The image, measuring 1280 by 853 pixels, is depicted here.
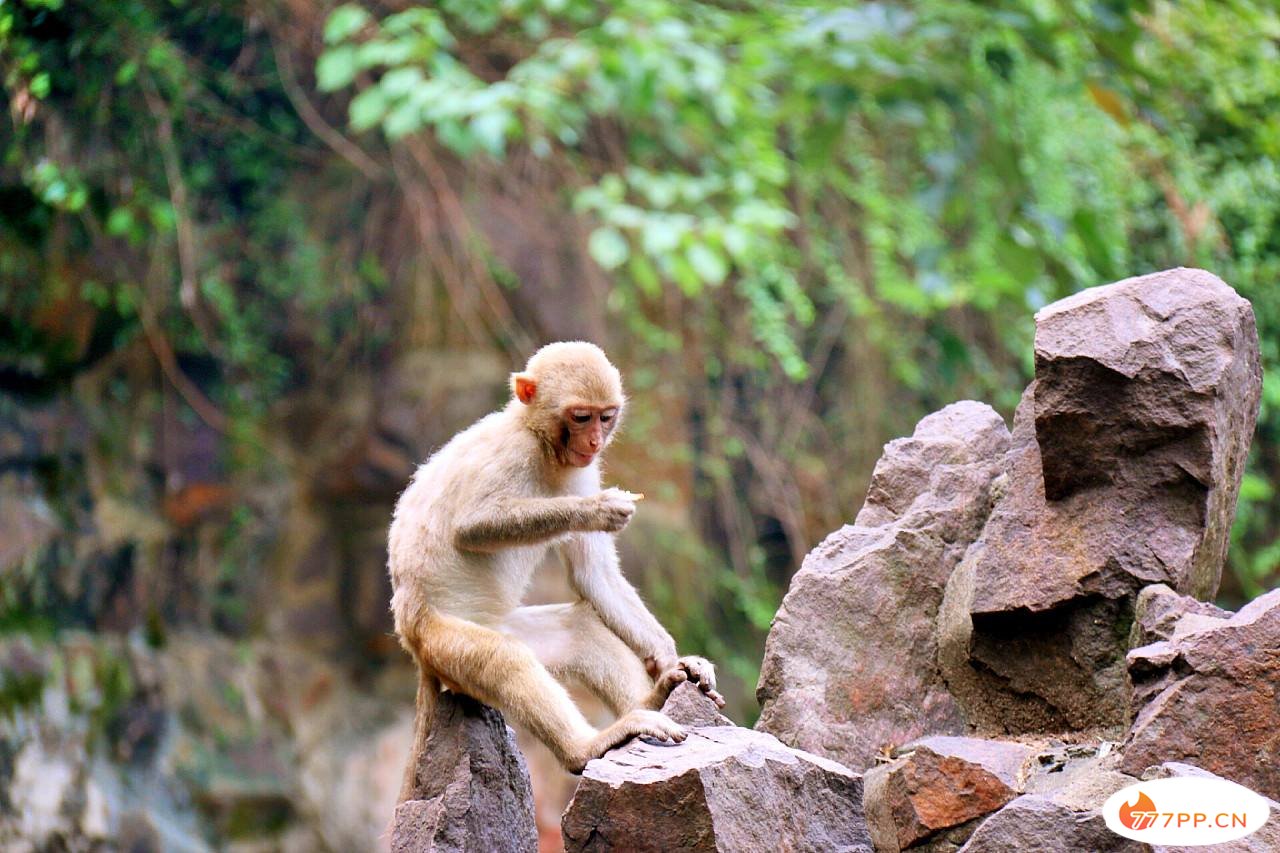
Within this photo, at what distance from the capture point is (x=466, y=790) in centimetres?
371

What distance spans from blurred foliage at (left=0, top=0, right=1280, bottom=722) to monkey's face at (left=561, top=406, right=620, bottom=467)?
8.50ft

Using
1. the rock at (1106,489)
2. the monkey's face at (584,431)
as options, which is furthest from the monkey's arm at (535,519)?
the rock at (1106,489)

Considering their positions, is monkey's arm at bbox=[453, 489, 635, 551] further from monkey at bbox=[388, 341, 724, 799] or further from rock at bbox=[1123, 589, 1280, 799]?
rock at bbox=[1123, 589, 1280, 799]

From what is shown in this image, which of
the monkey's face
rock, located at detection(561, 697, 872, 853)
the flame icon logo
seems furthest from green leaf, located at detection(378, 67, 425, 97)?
the flame icon logo

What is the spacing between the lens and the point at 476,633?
12.2ft

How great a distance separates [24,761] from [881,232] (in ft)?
19.1

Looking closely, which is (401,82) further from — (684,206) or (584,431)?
(584,431)

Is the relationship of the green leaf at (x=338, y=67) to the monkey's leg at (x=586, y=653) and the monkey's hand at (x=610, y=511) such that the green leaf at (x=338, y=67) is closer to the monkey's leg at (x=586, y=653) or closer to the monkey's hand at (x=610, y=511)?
the monkey's leg at (x=586, y=653)

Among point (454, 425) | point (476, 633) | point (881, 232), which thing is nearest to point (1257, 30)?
point (881, 232)

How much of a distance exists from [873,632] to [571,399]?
46.1 inches

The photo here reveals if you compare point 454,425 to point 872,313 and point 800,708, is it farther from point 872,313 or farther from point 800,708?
point 800,708

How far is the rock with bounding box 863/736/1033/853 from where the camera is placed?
3174 mm

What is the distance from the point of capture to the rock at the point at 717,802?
300cm

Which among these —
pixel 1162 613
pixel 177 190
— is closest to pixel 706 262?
pixel 177 190
